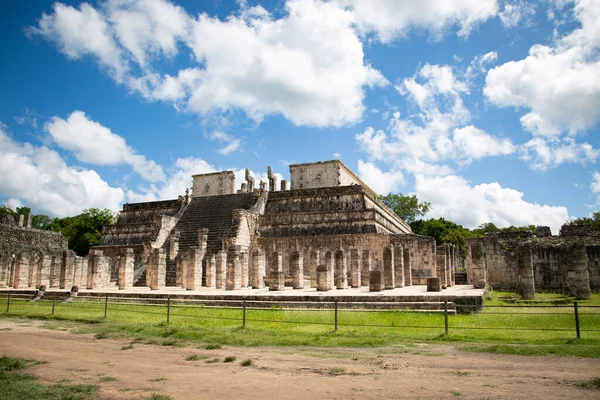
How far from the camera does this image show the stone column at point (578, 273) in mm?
16406

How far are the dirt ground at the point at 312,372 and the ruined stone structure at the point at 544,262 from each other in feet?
36.8

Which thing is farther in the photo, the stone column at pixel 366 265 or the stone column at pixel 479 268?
the stone column at pixel 366 265

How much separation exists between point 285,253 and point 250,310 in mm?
13272

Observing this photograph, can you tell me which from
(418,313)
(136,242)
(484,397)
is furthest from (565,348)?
(136,242)

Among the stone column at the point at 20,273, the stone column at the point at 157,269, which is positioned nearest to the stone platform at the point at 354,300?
the stone column at the point at 157,269

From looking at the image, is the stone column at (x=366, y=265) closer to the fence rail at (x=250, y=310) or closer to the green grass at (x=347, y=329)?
the fence rail at (x=250, y=310)

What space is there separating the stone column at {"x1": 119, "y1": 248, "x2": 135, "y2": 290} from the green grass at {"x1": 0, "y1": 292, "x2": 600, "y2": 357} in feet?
23.6

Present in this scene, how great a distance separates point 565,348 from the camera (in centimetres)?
761

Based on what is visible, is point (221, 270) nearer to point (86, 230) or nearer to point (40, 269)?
point (40, 269)

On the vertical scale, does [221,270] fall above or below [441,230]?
below

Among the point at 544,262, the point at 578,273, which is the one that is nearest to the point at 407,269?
the point at 544,262

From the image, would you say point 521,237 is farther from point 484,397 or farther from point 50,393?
point 50,393

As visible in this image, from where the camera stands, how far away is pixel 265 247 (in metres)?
27.1

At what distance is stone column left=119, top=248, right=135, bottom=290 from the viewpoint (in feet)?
68.4
